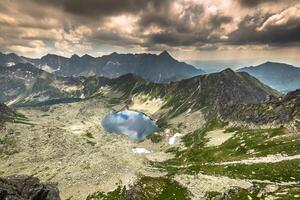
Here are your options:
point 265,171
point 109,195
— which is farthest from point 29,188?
point 265,171

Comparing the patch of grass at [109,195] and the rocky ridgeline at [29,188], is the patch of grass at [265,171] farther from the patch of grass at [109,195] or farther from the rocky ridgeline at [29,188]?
the rocky ridgeline at [29,188]

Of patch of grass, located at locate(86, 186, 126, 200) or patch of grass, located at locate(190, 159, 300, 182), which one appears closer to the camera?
patch of grass, located at locate(190, 159, 300, 182)

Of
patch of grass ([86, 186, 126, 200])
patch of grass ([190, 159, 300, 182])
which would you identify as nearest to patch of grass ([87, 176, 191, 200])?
patch of grass ([190, 159, 300, 182])

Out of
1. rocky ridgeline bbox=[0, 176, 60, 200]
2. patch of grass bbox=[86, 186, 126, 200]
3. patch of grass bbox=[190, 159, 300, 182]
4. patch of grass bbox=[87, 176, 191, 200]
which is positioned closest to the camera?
rocky ridgeline bbox=[0, 176, 60, 200]

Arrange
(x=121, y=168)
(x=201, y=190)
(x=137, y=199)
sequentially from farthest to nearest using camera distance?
(x=121, y=168) → (x=201, y=190) → (x=137, y=199)

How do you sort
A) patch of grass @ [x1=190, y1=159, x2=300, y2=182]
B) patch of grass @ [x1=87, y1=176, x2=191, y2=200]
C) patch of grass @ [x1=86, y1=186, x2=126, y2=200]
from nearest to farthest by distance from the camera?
1. patch of grass @ [x1=87, y1=176, x2=191, y2=200]
2. patch of grass @ [x1=190, y1=159, x2=300, y2=182]
3. patch of grass @ [x1=86, y1=186, x2=126, y2=200]

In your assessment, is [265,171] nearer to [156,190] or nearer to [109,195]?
[156,190]

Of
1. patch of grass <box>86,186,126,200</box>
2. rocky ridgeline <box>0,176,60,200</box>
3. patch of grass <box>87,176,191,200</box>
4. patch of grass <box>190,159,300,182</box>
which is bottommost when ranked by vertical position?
patch of grass <box>86,186,126,200</box>

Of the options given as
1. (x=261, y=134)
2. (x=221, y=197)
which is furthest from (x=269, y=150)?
(x=221, y=197)

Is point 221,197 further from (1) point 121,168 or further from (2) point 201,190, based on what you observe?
(1) point 121,168

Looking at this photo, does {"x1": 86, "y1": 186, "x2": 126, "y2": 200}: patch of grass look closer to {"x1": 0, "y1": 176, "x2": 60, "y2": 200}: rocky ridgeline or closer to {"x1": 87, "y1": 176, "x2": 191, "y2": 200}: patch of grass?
{"x1": 87, "y1": 176, "x2": 191, "y2": 200}: patch of grass

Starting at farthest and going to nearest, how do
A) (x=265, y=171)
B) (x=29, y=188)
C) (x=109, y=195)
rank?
1. (x=109, y=195)
2. (x=265, y=171)
3. (x=29, y=188)
